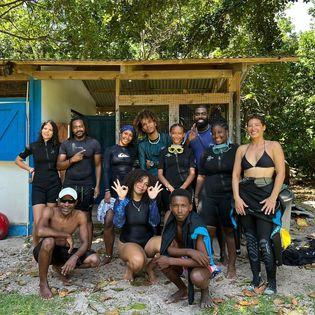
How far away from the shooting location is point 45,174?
16.3ft

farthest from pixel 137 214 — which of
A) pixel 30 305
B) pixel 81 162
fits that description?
pixel 30 305

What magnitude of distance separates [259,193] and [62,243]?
2134 mm

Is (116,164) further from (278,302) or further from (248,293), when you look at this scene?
(278,302)

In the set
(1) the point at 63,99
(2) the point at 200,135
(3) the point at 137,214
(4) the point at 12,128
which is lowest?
(3) the point at 137,214

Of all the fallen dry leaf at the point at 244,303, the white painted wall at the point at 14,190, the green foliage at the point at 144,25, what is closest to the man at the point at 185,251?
the fallen dry leaf at the point at 244,303

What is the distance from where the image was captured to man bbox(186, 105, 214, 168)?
15.3 ft

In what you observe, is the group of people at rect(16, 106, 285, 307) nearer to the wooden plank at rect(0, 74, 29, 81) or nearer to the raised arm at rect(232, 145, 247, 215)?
the raised arm at rect(232, 145, 247, 215)

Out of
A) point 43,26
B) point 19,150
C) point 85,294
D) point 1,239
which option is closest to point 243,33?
point 43,26

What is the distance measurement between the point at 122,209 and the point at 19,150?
112 inches

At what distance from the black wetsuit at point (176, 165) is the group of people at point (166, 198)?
12mm

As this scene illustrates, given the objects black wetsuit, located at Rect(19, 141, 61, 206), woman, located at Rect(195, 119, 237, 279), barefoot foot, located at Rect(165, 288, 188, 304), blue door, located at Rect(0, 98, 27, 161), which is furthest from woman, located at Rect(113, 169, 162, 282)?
blue door, located at Rect(0, 98, 27, 161)

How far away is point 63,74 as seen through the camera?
Answer: 20.1 feet

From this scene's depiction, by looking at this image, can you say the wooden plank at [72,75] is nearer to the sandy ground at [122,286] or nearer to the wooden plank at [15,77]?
the wooden plank at [15,77]

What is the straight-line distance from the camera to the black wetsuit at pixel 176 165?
15.0 ft
